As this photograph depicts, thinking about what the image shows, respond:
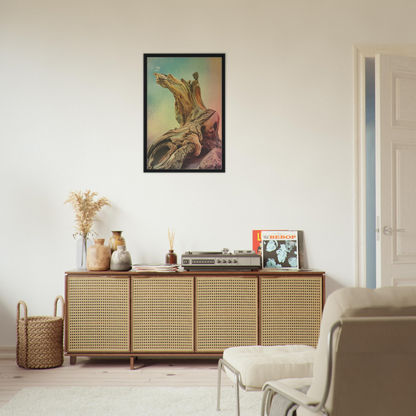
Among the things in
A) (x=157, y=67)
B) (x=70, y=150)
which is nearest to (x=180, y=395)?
(x=70, y=150)

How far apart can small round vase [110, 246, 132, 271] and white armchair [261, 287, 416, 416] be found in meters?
2.18

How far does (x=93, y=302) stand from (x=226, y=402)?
130 centimetres

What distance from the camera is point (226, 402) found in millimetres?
2594

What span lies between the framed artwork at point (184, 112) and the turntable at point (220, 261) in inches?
32.4

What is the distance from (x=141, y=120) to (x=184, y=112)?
0.39m

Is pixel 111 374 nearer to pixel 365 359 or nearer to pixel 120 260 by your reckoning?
pixel 120 260

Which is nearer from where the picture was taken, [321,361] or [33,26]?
[321,361]

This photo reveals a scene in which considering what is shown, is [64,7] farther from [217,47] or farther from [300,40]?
[300,40]

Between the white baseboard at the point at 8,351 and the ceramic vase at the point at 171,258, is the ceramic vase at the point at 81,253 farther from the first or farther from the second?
the white baseboard at the point at 8,351

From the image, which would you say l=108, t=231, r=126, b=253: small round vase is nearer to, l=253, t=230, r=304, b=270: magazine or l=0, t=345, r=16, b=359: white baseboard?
l=253, t=230, r=304, b=270: magazine

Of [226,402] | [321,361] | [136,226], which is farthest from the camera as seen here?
[136,226]

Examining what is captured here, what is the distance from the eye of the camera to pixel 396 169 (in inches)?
141

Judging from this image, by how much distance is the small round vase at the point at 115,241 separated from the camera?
348 centimetres

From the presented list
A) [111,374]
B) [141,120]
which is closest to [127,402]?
[111,374]
